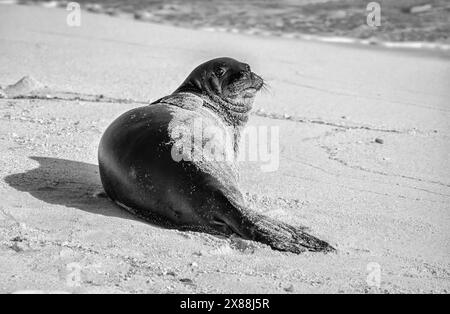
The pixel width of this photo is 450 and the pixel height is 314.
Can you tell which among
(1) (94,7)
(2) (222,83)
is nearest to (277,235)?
(2) (222,83)

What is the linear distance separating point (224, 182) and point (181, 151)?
0.28 m

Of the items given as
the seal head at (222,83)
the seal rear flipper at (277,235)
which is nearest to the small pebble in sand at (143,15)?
the seal head at (222,83)

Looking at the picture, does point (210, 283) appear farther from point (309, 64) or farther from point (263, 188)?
point (309, 64)

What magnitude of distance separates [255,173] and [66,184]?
4.30 ft

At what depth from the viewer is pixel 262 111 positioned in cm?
697

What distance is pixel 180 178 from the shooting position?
4.02 m

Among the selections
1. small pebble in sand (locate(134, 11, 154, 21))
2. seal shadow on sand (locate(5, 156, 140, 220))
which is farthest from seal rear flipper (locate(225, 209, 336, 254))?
Result: small pebble in sand (locate(134, 11, 154, 21))

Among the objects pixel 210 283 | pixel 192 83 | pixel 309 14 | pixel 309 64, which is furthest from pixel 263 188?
pixel 309 14

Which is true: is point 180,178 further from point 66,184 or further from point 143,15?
point 143,15

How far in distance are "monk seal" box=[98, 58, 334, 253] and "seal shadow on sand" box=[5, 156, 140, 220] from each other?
110 mm

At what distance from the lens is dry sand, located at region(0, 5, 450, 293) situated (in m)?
3.54

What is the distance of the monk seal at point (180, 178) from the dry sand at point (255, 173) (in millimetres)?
100

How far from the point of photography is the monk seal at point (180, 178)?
3898 mm

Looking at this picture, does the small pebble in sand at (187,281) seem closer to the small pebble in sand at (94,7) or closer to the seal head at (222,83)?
the seal head at (222,83)
